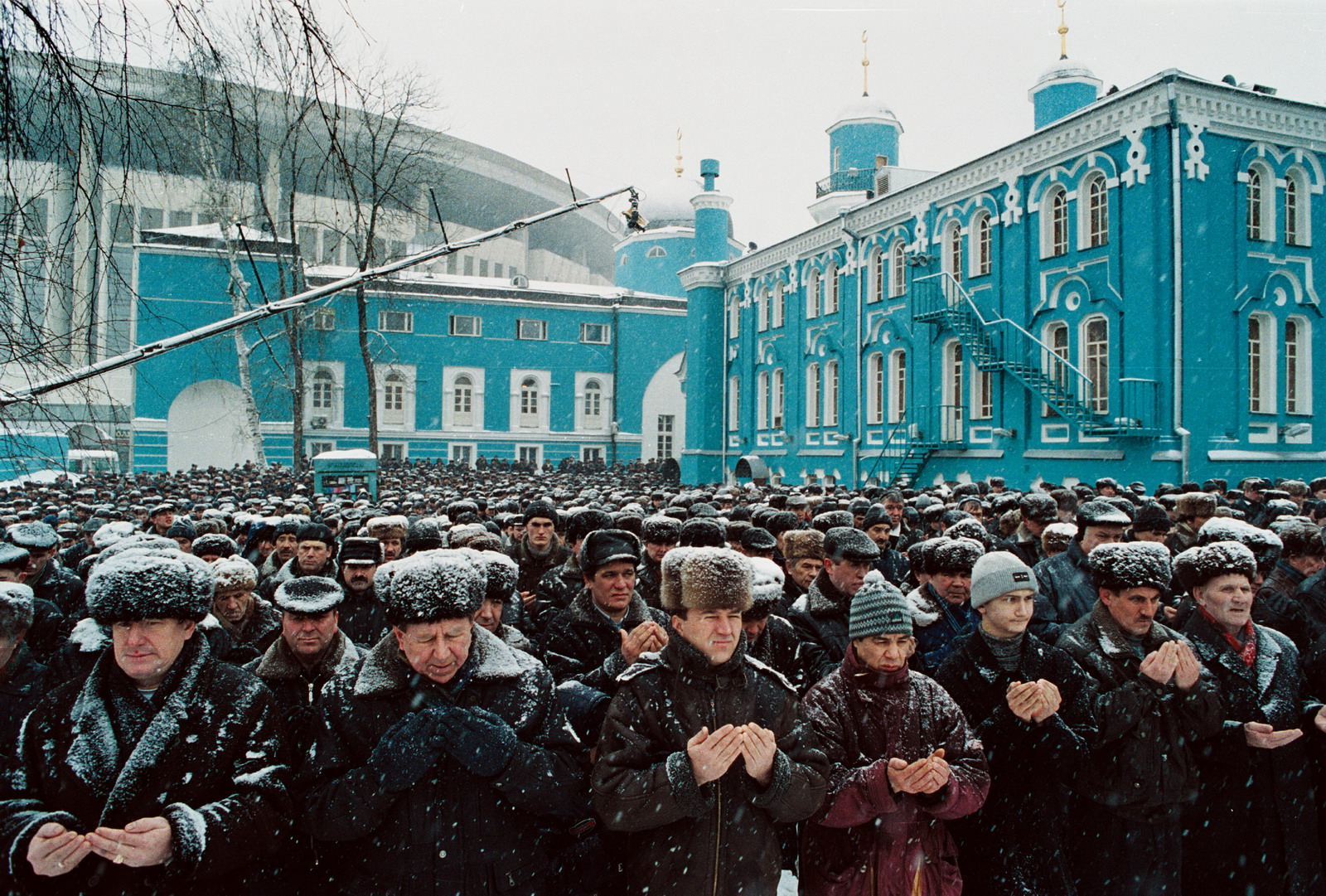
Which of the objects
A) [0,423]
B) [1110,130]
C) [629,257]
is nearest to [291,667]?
[0,423]

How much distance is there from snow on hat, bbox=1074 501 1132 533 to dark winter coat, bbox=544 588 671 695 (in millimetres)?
3332

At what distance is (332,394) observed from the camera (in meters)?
39.9

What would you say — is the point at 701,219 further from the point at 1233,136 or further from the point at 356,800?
the point at 356,800

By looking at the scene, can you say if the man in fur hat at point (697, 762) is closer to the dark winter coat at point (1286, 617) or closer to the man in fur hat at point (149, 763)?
the man in fur hat at point (149, 763)

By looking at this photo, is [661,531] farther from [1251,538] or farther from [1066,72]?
[1066,72]

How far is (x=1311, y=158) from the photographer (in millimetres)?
19125

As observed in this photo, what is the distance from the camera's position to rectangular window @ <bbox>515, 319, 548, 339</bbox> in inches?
1690

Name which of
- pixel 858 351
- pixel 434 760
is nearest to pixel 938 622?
pixel 434 760

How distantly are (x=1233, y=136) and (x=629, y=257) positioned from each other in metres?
36.5

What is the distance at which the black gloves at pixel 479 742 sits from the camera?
2744 millimetres

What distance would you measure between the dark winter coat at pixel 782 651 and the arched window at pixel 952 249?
839 inches

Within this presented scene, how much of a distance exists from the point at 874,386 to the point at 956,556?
76.5ft

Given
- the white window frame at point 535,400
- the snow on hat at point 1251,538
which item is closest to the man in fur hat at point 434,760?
the snow on hat at point 1251,538

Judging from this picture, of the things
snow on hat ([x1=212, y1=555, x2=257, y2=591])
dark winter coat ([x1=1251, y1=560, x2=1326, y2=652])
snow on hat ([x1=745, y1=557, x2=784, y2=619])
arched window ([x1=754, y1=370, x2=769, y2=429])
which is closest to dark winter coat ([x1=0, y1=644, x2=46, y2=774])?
snow on hat ([x1=212, y1=555, x2=257, y2=591])
